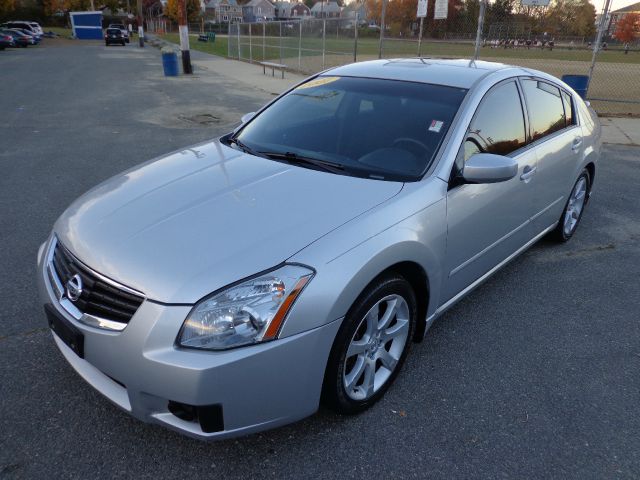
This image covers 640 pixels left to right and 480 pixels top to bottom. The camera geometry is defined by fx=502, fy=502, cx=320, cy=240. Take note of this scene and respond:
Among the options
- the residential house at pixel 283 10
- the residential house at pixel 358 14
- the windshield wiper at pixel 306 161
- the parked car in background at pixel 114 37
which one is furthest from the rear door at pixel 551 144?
the residential house at pixel 283 10

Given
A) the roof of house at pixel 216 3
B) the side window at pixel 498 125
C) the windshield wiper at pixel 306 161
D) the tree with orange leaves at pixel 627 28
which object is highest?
the roof of house at pixel 216 3

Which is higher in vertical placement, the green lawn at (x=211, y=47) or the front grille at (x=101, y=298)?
the front grille at (x=101, y=298)

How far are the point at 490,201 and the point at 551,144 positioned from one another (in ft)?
3.82

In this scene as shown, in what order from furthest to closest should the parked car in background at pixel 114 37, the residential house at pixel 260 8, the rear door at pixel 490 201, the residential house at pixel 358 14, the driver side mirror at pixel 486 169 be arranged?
the residential house at pixel 260 8 → the parked car in background at pixel 114 37 → the residential house at pixel 358 14 → the rear door at pixel 490 201 → the driver side mirror at pixel 486 169

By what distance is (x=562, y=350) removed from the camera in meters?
3.16

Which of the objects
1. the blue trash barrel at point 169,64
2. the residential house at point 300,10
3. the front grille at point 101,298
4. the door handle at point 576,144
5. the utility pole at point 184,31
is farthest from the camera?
the residential house at point 300,10

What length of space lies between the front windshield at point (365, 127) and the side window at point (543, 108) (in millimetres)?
895

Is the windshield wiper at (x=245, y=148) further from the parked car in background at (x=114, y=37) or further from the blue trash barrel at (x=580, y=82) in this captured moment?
the parked car in background at (x=114, y=37)

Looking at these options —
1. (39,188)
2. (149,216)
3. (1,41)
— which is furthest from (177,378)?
(1,41)

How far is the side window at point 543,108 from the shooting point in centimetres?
371

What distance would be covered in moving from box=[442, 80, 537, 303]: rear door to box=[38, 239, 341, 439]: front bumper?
1126 millimetres

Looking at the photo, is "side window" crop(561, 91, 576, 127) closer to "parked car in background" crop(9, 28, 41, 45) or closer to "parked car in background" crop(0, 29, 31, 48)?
A: "parked car in background" crop(0, 29, 31, 48)

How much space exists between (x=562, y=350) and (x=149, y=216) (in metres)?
2.59

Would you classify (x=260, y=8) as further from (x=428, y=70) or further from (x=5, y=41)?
(x=428, y=70)
